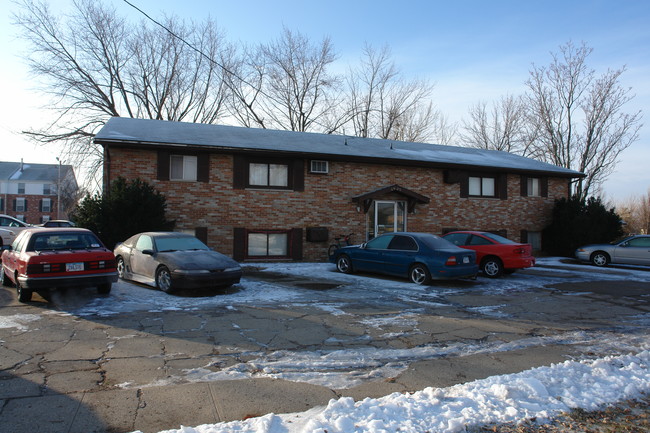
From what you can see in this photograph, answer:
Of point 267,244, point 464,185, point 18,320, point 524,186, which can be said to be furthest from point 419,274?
point 524,186

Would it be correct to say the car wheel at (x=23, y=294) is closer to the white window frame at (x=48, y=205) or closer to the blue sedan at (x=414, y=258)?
the blue sedan at (x=414, y=258)

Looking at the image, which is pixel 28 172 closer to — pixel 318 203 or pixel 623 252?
pixel 318 203

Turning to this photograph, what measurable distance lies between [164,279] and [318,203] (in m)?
8.23

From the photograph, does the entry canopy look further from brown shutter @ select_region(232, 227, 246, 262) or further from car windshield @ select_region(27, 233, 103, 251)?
car windshield @ select_region(27, 233, 103, 251)

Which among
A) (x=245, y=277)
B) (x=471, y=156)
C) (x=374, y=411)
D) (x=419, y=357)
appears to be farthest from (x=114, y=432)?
(x=471, y=156)

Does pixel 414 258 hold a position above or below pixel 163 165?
below

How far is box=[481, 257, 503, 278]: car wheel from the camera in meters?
13.0

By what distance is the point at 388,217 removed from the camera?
1798 cm

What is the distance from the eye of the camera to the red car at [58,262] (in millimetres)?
7855

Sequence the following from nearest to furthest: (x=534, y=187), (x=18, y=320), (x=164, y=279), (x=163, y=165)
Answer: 1. (x=18, y=320)
2. (x=164, y=279)
3. (x=163, y=165)
4. (x=534, y=187)

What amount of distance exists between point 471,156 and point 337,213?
8.76 meters

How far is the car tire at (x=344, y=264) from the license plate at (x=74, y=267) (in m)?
7.13

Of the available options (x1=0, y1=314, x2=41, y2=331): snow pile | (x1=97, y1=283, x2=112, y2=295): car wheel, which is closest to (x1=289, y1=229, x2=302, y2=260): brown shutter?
(x1=97, y1=283, x2=112, y2=295): car wheel

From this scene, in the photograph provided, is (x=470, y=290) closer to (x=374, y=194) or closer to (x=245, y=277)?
(x=245, y=277)
